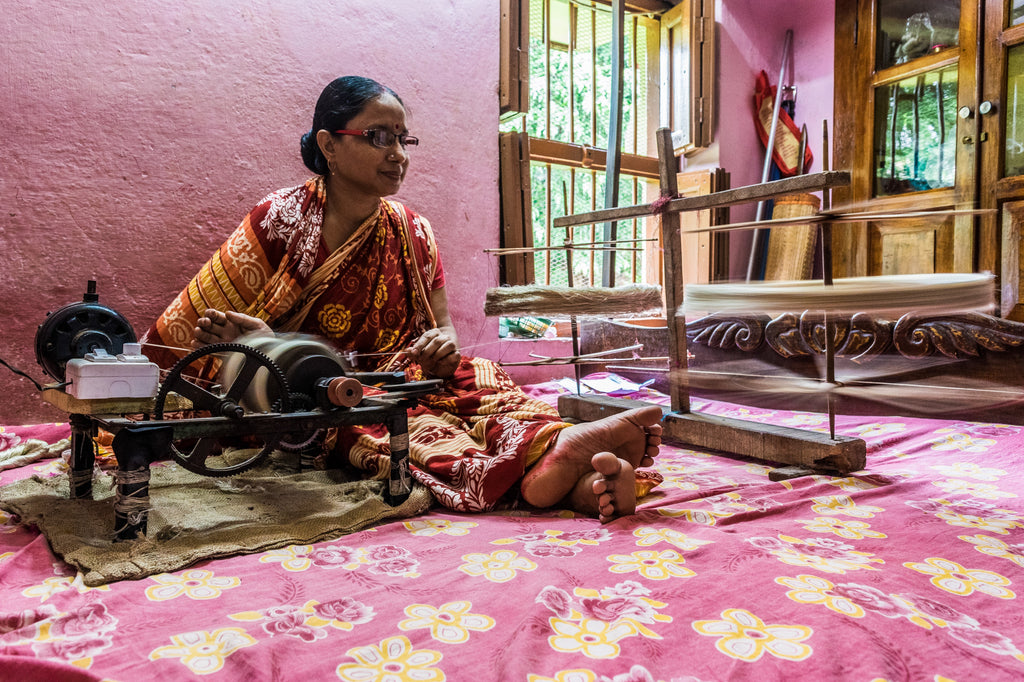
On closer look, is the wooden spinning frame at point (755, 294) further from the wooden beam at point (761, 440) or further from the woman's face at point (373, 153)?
the woman's face at point (373, 153)

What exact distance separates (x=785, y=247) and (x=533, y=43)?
2562 mm

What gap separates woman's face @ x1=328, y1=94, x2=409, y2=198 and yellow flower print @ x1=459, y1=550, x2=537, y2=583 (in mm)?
1282

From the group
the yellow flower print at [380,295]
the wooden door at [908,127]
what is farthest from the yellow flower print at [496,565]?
the wooden door at [908,127]

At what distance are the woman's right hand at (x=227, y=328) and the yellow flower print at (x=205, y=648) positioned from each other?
37.0 inches

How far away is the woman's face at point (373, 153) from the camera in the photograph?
207 cm

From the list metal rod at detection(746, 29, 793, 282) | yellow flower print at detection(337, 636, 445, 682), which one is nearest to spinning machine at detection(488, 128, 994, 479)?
yellow flower print at detection(337, 636, 445, 682)

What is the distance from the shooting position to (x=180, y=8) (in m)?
2.74

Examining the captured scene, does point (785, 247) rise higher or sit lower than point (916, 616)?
higher

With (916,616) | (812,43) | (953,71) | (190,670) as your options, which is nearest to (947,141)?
(953,71)

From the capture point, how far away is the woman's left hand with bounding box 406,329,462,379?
184cm

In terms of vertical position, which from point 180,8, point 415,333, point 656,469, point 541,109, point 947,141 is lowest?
point 656,469

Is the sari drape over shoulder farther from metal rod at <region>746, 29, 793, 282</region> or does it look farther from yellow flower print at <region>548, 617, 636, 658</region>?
metal rod at <region>746, 29, 793, 282</region>

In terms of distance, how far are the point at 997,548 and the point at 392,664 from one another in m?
1.18

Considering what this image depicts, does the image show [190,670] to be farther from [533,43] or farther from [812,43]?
[812,43]
